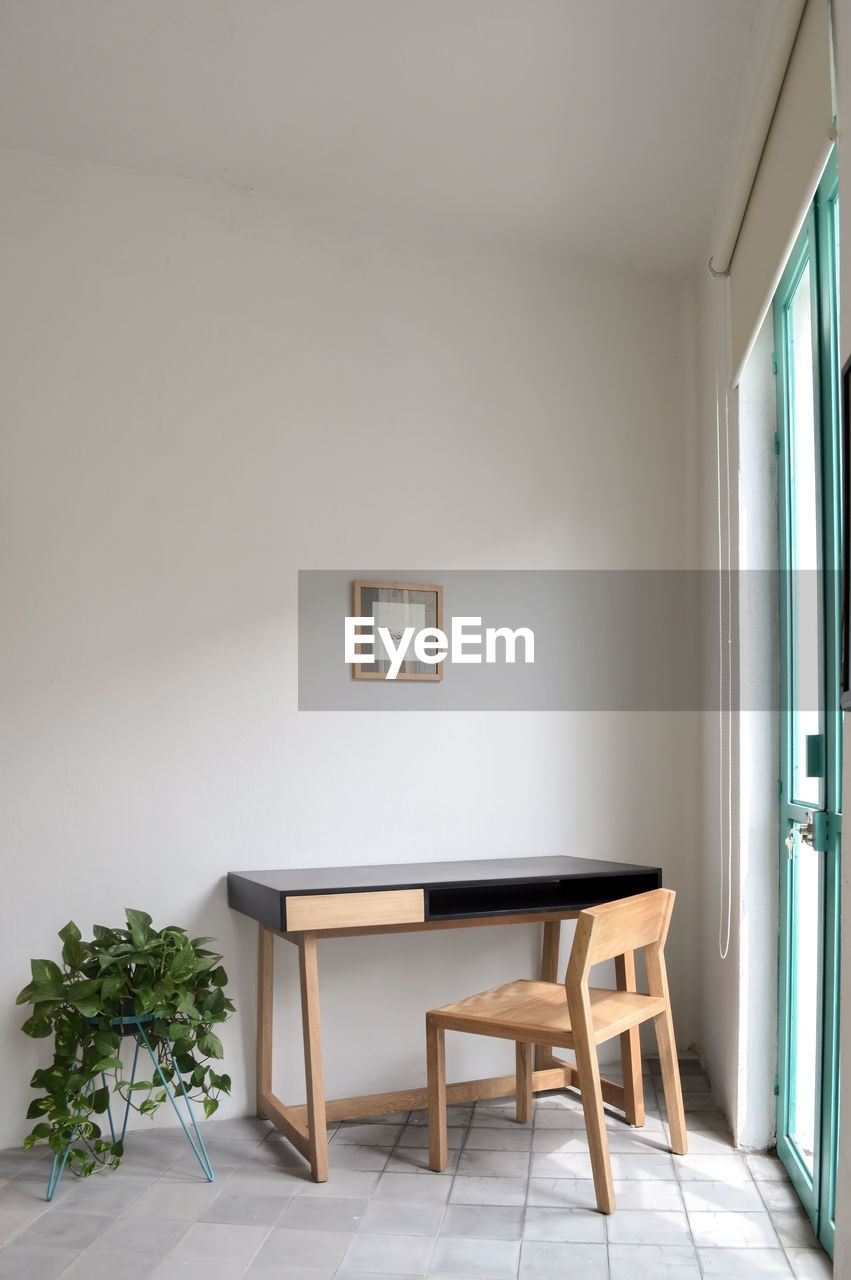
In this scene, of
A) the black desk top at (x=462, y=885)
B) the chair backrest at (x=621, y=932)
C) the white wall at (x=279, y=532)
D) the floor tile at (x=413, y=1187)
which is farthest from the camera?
the white wall at (x=279, y=532)

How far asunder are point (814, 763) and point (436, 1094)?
1289 millimetres

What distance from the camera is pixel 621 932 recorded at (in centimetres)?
257

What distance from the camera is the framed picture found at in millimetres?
3342

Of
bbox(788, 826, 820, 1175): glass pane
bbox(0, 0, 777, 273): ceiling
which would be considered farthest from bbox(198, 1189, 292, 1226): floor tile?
bbox(0, 0, 777, 273): ceiling

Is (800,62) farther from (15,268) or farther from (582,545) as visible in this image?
(15,268)

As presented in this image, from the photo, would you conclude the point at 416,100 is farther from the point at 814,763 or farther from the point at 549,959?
the point at 549,959

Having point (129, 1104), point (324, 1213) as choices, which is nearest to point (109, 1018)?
point (129, 1104)

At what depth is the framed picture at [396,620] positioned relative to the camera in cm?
334

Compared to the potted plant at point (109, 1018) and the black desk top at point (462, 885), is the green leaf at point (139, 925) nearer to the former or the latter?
the potted plant at point (109, 1018)

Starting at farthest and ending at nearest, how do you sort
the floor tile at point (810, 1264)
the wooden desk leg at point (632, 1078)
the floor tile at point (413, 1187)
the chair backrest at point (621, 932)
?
1. the wooden desk leg at point (632, 1078)
2. the floor tile at point (413, 1187)
3. the chair backrest at point (621, 932)
4. the floor tile at point (810, 1264)

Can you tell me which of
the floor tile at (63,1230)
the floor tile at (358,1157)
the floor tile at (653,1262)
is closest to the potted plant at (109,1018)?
the floor tile at (63,1230)

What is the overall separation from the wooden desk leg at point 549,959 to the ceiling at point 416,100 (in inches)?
89.8

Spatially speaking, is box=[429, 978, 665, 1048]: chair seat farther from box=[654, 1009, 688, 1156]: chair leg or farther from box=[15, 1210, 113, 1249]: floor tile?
box=[15, 1210, 113, 1249]: floor tile

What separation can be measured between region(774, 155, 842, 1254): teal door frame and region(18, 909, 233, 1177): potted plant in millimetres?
1459
